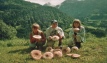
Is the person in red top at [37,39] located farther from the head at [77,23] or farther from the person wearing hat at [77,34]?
the head at [77,23]

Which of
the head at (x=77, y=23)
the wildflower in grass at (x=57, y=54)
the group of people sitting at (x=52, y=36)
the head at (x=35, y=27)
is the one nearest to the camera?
the wildflower in grass at (x=57, y=54)

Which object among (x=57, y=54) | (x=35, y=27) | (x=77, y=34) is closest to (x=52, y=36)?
(x=35, y=27)

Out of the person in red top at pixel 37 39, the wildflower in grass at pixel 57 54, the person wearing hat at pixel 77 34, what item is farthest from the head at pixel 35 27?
the wildflower in grass at pixel 57 54

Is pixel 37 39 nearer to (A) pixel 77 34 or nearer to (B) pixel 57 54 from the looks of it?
(B) pixel 57 54

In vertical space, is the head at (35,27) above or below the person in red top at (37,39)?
above

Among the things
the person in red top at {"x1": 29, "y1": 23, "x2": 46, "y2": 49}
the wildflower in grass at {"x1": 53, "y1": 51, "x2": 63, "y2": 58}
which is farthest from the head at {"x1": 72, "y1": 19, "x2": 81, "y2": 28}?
the wildflower in grass at {"x1": 53, "y1": 51, "x2": 63, "y2": 58}

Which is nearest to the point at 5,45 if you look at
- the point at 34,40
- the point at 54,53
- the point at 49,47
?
the point at 34,40

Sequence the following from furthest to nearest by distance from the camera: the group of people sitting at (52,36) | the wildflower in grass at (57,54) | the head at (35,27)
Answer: the group of people sitting at (52,36) < the head at (35,27) < the wildflower in grass at (57,54)

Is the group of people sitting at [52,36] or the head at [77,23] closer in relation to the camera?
the group of people sitting at [52,36]

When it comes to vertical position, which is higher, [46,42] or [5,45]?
[46,42]

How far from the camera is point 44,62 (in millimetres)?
10484

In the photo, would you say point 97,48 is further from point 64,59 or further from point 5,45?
point 5,45

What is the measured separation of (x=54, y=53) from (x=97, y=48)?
12.2 feet

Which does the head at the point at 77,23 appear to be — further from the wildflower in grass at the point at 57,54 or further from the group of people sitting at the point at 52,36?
the wildflower in grass at the point at 57,54
